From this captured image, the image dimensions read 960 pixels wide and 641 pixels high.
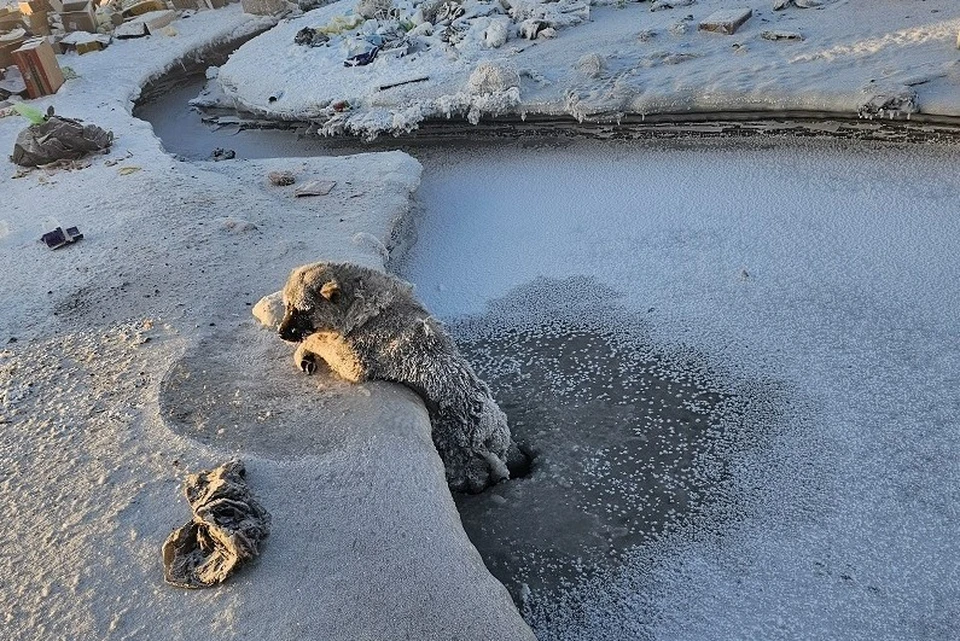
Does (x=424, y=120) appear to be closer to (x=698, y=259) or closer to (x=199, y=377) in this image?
(x=698, y=259)

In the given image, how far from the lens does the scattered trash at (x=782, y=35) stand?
6.40m

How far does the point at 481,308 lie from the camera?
14.9ft

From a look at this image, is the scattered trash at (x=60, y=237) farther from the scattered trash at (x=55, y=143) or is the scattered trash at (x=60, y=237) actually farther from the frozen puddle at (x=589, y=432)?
the frozen puddle at (x=589, y=432)

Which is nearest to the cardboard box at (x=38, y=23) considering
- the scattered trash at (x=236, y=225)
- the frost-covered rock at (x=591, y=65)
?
the scattered trash at (x=236, y=225)

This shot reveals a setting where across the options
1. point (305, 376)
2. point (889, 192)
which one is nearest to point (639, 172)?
point (889, 192)

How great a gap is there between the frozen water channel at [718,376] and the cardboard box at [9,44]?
6.78 meters

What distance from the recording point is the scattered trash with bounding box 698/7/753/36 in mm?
6762

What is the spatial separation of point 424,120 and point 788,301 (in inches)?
142

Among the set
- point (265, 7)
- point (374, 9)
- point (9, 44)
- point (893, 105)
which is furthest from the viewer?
point (265, 7)

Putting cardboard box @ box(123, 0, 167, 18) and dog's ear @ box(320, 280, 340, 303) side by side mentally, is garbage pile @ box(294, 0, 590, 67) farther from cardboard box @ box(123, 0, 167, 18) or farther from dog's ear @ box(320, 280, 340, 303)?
dog's ear @ box(320, 280, 340, 303)

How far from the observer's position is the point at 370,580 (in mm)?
2273

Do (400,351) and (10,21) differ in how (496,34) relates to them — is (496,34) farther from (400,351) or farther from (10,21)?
(10,21)

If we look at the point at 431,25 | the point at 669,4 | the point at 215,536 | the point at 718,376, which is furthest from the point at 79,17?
the point at 215,536

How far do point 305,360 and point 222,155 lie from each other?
14.2 ft
